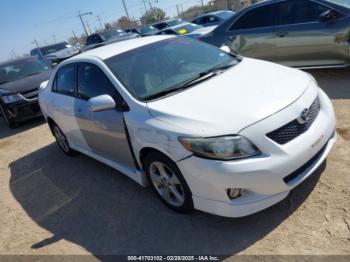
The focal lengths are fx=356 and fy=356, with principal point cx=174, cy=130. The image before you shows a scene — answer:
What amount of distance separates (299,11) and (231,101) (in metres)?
4.27

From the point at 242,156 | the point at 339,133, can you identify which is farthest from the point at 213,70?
the point at 339,133

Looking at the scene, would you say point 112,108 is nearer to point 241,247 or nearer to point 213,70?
point 213,70

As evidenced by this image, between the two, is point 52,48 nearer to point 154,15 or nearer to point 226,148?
point 226,148

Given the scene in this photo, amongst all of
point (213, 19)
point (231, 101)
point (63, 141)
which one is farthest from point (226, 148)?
point (213, 19)

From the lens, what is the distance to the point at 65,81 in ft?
16.5

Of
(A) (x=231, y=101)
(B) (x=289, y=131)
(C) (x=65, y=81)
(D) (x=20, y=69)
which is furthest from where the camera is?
(D) (x=20, y=69)

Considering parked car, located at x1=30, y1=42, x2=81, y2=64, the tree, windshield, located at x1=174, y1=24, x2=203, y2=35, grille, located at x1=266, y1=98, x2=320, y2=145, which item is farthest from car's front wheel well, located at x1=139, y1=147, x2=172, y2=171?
the tree

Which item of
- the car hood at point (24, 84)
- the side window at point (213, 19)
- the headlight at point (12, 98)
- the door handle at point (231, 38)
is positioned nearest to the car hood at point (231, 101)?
the door handle at point (231, 38)

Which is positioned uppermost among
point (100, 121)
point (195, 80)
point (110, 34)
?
point (195, 80)

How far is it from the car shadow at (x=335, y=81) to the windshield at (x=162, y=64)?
2.35 m

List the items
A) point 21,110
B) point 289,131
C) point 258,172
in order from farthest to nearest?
1. point 21,110
2. point 289,131
3. point 258,172

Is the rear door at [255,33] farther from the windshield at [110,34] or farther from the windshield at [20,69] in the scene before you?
the windshield at [110,34]

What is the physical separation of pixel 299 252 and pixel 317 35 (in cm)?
462

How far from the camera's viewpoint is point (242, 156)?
2.81m
